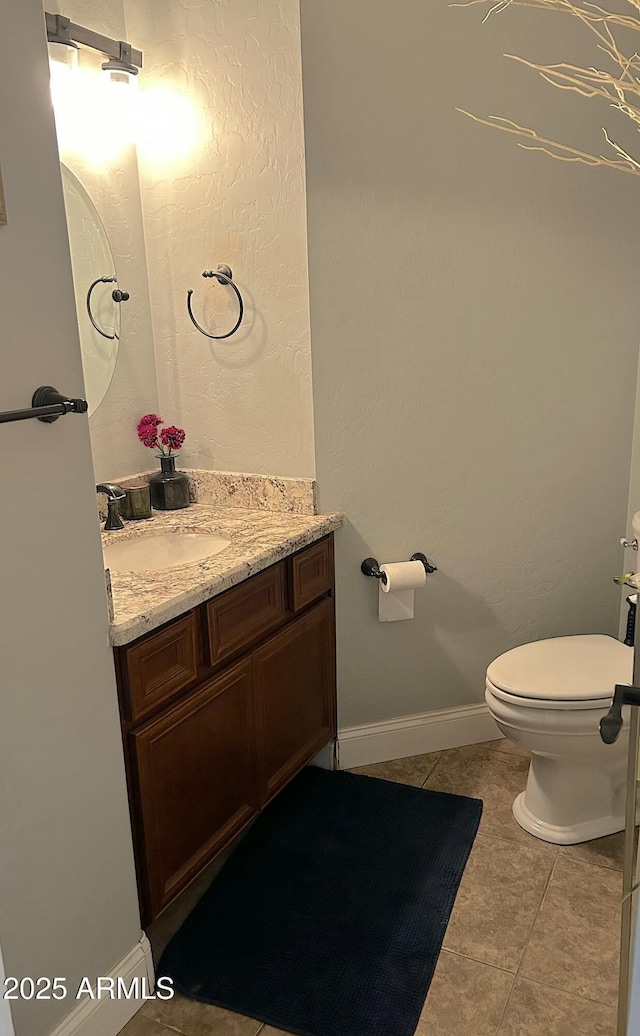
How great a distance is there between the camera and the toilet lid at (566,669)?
6.81 feet

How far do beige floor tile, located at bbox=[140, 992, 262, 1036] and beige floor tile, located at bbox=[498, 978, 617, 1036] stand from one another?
1.76ft

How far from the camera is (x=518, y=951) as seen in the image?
6.02 feet

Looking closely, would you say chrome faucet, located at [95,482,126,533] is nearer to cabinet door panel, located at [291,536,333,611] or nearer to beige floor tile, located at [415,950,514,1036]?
cabinet door panel, located at [291,536,333,611]

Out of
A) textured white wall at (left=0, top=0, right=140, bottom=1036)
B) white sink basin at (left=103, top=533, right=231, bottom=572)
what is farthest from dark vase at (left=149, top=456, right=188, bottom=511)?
textured white wall at (left=0, top=0, right=140, bottom=1036)

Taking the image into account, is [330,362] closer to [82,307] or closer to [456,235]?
[456,235]

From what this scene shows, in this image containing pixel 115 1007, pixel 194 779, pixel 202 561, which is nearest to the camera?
pixel 115 1007

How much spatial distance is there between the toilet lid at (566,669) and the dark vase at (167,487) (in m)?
1.07

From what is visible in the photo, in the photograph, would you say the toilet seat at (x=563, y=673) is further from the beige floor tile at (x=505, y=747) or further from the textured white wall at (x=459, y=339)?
the beige floor tile at (x=505, y=747)

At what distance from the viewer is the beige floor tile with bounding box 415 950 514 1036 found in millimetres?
1639

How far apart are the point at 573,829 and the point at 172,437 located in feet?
5.33

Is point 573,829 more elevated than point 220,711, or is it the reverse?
point 220,711

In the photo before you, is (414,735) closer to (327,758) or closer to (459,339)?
(327,758)

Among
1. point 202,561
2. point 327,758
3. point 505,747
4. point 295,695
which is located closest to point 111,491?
point 202,561

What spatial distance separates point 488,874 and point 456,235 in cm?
179
